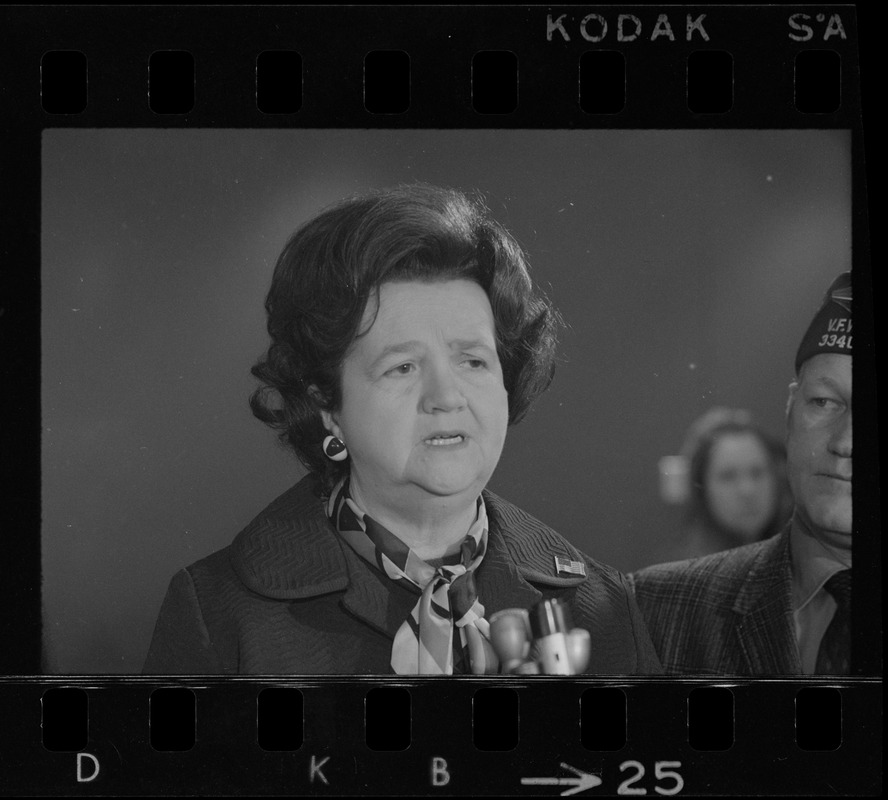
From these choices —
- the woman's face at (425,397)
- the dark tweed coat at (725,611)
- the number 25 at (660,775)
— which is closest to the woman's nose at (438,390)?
the woman's face at (425,397)

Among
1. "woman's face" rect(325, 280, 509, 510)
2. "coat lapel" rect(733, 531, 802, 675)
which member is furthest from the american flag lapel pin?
"coat lapel" rect(733, 531, 802, 675)

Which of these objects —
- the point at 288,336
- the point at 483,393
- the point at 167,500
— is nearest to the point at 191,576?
the point at 167,500

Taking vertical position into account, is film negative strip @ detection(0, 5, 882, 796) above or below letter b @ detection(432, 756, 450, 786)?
above

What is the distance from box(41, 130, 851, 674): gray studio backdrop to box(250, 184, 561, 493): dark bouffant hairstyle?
0.04m

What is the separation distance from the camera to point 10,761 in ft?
7.69

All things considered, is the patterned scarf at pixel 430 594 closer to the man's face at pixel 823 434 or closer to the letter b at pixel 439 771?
the letter b at pixel 439 771

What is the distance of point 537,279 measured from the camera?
234cm

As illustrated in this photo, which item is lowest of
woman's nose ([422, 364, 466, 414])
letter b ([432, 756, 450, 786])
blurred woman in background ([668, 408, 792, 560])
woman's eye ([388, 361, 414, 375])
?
letter b ([432, 756, 450, 786])

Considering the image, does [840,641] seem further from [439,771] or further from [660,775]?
[439,771]

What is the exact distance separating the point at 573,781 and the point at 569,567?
0.44 metres

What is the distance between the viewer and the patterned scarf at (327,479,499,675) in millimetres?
2301

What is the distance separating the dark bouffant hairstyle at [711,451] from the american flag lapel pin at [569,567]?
243 millimetres

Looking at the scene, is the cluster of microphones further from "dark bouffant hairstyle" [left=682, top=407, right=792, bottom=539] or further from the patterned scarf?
"dark bouffant hairstyle" [left=682, top=407, right=792, bottom=539]
